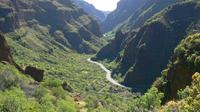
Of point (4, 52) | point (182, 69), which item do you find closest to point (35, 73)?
point (4, 52)

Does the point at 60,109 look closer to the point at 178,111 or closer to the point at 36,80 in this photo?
the point at 36,80

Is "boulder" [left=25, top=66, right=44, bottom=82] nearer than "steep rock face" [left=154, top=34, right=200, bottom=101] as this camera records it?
No

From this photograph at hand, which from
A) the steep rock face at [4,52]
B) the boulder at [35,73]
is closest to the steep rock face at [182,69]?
the steep rock face at [4,52]

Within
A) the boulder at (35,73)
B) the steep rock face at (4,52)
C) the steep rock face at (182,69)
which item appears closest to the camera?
the steep rock face at (182,69)

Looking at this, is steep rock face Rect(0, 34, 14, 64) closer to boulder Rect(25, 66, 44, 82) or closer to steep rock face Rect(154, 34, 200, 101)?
boulder Rect(25, 66, 44, 82)

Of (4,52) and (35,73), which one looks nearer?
(4,52)

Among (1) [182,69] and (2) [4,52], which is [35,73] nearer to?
(2) [4,52]

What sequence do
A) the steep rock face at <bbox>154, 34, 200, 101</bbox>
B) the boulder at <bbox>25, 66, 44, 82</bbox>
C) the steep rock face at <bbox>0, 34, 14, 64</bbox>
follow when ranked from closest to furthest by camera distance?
the steep rock face at <bbox>154, 34, 200, 101</bbox> → the steep rock face at <bbox>0, 34, 14, 64</bbox> → the boulder at <bbox>25, 66, 44, 82</bbox>

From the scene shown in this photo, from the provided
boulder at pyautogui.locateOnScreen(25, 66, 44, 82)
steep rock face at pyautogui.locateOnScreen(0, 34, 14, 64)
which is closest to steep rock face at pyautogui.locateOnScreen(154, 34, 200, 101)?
steep rock face at pyautogui.locateOnScreen(0, 34, 14, 64)

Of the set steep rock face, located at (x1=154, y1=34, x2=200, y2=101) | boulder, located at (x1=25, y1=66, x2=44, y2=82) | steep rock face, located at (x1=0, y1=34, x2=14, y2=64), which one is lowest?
steep rock face, located at (x1=0, y1=34, x2=14, y2=64)

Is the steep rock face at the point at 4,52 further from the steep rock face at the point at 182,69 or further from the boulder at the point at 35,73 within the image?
the steep rock face at the point at 182,69
